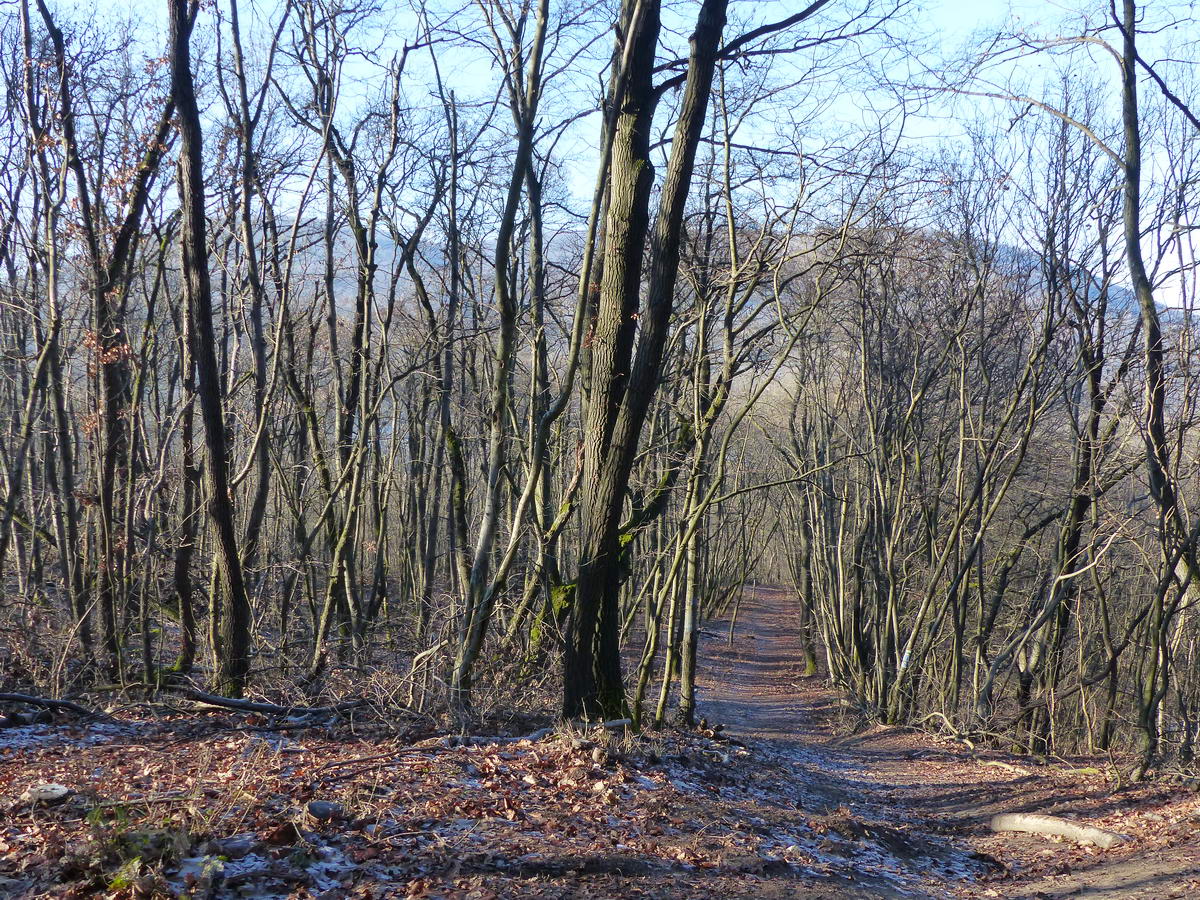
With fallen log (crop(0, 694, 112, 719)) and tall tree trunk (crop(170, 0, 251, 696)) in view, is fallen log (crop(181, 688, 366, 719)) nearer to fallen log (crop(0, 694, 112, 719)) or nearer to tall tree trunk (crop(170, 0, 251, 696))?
fallen log (crop(0, 694, 112, 719))

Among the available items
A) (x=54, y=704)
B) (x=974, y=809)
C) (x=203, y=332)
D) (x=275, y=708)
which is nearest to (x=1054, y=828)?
(x=974, y=809)

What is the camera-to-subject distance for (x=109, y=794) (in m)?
4.28

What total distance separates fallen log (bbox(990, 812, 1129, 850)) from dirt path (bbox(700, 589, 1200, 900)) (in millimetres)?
97

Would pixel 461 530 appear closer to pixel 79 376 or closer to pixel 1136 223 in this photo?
pixel 79 376

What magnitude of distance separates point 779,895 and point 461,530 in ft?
23.8

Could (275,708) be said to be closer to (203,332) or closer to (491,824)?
(491,824)

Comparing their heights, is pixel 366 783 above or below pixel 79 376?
below

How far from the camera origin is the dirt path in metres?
5.64

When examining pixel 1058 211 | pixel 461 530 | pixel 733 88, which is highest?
pixel 733 88

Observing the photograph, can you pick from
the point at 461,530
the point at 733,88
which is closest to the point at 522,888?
the point at 461,530

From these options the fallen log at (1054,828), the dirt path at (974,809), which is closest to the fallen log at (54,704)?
the dirt path at (974,809)

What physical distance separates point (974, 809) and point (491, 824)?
604 cm

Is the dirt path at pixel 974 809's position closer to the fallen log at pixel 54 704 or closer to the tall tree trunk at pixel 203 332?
the tall tree trunk at pixel 203 332

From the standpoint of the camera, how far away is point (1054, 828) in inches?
278
